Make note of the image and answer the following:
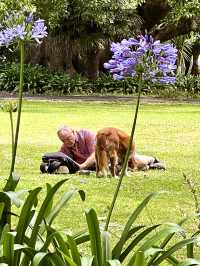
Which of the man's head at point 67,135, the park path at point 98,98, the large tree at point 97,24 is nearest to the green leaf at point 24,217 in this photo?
the man's head at point 67,135

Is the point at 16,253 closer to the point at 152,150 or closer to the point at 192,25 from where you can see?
the point at 152,150

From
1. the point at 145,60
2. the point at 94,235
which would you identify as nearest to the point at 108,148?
the point at 94,235

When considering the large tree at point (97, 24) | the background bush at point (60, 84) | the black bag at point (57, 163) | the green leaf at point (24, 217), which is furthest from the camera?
the background bush at point (60, 84)

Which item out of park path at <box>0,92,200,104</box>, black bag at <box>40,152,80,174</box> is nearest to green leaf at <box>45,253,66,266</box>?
black bag at <box>40,152,80,174</box>

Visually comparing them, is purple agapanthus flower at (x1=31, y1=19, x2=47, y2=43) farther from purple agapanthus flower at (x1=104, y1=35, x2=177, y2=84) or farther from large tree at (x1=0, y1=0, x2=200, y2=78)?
large tree at (x1=0, y1=0, x2=200, y2=78)

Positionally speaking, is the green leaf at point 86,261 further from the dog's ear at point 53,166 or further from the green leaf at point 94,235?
the dog's ear at point 53,166

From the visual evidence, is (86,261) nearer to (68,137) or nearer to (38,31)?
(38,31)

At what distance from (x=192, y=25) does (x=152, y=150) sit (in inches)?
822

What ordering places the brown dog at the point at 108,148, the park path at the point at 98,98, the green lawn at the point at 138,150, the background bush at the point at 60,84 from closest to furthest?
the green lawn at the point at 138,150 → the brown dog at the point at 108,148 → the park path at the point at 98,98 → the background bush at the point at 60,84

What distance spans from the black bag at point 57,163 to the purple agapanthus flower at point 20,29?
7681 mm

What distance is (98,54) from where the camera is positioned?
36.8 meters

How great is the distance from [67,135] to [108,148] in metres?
0.67

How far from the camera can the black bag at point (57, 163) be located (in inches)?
435

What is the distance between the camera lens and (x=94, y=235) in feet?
10.6
